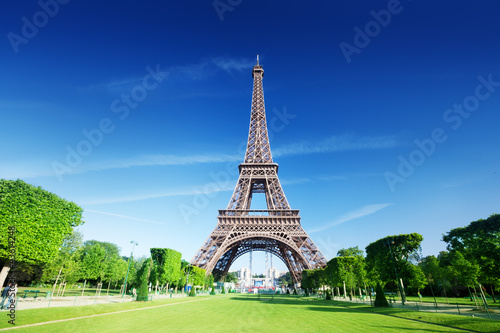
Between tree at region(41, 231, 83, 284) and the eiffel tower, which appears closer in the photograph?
tree at region(41, 231, 83, 284)

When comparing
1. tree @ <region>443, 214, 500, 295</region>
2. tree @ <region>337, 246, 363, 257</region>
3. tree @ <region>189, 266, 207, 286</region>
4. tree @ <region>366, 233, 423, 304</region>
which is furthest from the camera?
tree @ <region>337, 246, 363, 257</region>

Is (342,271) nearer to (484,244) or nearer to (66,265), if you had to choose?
(484,244)

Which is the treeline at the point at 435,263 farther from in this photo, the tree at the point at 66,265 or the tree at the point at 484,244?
the tree at the point at 66,265

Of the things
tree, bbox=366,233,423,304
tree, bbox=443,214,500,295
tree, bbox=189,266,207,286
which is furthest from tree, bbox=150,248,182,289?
tree, bbox=443,214,500,295

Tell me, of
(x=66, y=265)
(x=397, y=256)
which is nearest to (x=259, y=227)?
(x=397, y=256)

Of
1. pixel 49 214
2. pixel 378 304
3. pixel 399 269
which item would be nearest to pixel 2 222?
pixel 49 214

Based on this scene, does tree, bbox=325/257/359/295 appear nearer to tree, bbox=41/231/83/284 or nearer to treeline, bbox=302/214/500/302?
treeline, bbox=302/214/500/302

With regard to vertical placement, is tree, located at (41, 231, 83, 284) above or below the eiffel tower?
below
